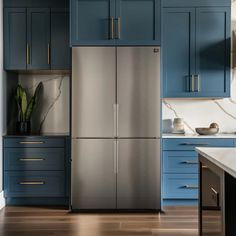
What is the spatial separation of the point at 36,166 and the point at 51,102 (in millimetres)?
897

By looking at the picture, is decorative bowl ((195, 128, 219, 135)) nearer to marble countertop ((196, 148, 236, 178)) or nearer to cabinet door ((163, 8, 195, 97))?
cabinet door ((163, 8, 195, 97))

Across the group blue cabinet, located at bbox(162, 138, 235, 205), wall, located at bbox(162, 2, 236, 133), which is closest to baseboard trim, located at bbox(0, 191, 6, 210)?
blue cabinet, located at bbox(162, 138, 235, 205)

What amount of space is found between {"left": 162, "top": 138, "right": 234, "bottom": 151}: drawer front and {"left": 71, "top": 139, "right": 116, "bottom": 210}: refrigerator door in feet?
2.16

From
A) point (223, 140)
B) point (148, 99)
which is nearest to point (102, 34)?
point (148, 99)

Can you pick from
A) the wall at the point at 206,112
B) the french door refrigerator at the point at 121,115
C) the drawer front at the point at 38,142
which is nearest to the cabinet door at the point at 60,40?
the french door refrigerator at the point at 121,115

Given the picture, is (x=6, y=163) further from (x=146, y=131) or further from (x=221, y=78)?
(x=221, y=78)

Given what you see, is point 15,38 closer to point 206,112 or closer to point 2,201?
point 2,201

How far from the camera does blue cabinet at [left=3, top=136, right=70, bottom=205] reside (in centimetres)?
421

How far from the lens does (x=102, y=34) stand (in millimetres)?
3998

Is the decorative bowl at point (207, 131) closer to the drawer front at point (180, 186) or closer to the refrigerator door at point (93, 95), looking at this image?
the drawer front at point (180, 186)

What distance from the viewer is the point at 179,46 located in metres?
4.37

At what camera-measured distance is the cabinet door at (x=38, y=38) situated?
435 cm

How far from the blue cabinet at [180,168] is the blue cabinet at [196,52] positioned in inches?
23.3

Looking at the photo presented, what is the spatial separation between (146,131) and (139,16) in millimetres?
1207
